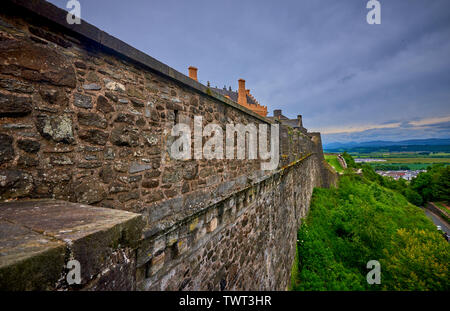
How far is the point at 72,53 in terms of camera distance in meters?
2.02

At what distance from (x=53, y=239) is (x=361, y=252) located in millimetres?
16010

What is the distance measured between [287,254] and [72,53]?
9.07m

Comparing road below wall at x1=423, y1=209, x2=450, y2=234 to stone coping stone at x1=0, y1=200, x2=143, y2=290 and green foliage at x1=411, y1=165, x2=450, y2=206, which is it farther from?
stone coping stone at x1=0, y1=200, x2=143, y2=290

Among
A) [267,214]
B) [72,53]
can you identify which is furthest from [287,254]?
[72,53]

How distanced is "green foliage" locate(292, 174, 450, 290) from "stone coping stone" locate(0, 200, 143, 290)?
9.76 m

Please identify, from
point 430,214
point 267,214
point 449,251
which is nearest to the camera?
point 267,214

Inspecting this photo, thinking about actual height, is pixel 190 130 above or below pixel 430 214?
above

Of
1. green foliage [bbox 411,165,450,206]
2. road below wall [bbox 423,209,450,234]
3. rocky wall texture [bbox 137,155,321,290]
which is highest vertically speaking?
rocky wall texture [bbox 137,155,321,290]

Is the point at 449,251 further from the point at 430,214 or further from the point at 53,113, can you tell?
the point at 430,214

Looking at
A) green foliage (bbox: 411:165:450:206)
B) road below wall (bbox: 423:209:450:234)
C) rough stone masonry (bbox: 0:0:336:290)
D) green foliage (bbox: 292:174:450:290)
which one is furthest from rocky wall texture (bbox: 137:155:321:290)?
green foliage (bbox: 411:165:450:206)

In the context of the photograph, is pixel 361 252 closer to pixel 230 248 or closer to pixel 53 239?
pixel 230 248

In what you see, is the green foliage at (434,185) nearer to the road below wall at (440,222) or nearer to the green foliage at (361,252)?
the road below wall at (440,222)

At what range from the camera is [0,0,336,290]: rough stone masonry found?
1700 mm

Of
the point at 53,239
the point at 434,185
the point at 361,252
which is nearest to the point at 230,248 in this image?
the point at 53,239
